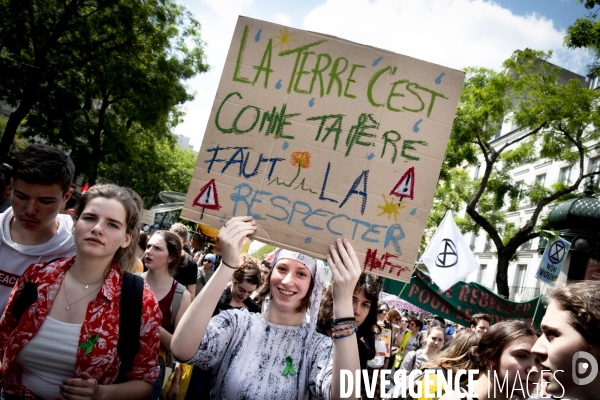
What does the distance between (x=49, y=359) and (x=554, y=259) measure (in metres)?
8.11

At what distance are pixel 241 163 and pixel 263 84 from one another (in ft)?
1.42

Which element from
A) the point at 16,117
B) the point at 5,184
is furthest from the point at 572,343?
the point at 16,117

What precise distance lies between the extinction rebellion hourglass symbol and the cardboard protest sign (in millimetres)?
4360

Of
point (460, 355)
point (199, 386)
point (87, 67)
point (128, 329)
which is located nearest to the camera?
point (128, 329)

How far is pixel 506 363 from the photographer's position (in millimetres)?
2949

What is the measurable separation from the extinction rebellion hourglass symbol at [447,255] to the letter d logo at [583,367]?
4.82 metres

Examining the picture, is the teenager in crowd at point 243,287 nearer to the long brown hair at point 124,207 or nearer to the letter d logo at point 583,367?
the long brown hair at point 124,207

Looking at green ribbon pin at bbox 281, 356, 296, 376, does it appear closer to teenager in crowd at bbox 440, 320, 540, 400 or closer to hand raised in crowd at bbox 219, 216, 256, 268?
hand raised in crowd at bbox 219, 216, 256, 268

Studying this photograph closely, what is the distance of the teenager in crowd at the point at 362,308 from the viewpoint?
3952 millimetres

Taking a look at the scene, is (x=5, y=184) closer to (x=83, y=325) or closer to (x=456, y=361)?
(x=83, y=325)

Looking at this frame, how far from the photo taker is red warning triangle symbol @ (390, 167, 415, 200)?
2488mm

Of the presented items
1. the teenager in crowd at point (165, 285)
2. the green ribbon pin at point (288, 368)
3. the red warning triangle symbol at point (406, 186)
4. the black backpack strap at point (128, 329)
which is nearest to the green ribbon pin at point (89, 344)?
the black backpack strap at point (128, 329)

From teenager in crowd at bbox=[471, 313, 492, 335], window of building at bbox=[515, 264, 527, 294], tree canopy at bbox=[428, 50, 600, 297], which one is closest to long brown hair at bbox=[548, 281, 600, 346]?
teenager in crowd at bbox=[471, 313, 492, 335]

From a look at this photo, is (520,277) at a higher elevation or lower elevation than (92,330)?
higher
